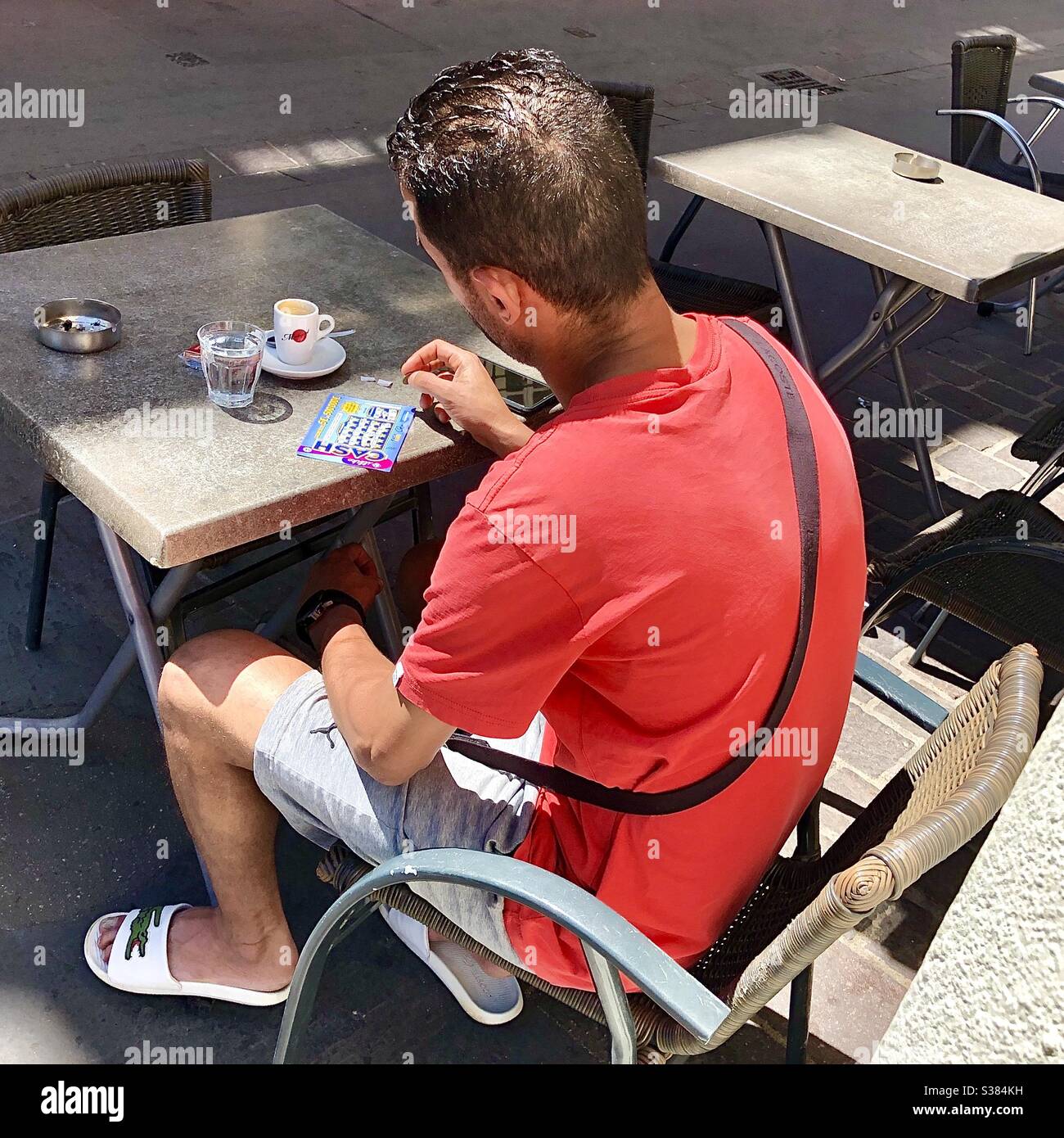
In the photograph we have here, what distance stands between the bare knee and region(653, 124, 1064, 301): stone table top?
6.39 ft

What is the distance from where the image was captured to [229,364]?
1.90 m

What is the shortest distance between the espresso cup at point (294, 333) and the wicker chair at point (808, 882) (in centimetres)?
81

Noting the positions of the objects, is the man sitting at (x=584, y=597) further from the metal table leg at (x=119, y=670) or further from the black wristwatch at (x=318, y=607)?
the metal table leg at (x=119, y=670)

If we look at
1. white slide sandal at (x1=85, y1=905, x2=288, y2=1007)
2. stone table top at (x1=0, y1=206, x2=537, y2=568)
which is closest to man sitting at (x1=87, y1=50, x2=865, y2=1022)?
stone table top at (x1=0, y1=206, x2=537, y2=568)

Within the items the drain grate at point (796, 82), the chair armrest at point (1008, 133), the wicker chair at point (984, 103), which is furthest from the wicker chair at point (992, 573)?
the drain grate at point (796, 82)

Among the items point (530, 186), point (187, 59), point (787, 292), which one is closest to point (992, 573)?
point (787, 292)

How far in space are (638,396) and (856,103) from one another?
749 centimetres

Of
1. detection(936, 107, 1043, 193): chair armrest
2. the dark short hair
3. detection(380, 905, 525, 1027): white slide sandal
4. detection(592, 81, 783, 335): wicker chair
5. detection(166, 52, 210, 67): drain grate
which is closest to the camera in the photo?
the dark short hair

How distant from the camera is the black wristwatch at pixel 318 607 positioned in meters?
1.91

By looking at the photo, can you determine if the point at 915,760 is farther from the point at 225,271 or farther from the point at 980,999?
the point at 225,271

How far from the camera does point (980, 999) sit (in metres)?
0.84

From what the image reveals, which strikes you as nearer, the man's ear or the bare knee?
the man's ear

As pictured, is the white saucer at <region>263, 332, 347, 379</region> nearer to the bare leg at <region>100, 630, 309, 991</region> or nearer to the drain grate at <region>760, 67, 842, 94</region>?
the bare leg at <region>100, 630, 309, 991</region>

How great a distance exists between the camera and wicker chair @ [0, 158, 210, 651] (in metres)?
2.59
